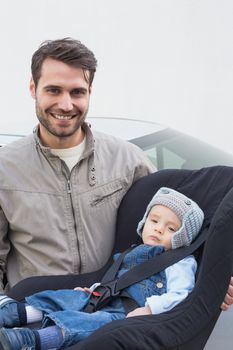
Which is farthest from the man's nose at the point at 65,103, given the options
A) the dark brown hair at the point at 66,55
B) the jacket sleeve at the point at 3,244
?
the jacket sleeve at the point at 3,244

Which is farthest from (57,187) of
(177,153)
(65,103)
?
(177,153)

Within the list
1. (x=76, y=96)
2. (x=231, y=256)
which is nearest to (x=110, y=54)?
(x=76, y=96)

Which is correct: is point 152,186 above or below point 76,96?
below

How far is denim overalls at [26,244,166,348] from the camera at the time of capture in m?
2.00

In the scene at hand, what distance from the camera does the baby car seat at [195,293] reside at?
1.79 meters

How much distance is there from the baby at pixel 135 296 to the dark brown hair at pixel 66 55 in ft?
1.84

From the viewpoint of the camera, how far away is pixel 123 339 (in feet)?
5.81

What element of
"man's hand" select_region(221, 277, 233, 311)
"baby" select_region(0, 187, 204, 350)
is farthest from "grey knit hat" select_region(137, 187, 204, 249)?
"man's hand" select_region(221, 277, 233, 311)

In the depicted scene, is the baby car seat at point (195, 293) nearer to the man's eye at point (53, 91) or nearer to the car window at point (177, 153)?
the man's eye at point (53, 91)

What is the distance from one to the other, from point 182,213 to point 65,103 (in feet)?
1.98

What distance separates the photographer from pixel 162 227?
91.2 inches

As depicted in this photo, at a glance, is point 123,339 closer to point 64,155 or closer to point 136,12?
point 64,155

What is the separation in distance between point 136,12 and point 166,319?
25.4 feet

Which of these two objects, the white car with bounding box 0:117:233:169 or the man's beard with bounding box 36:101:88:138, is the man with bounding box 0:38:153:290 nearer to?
the man's beard with bounding box 36:101:88:138
